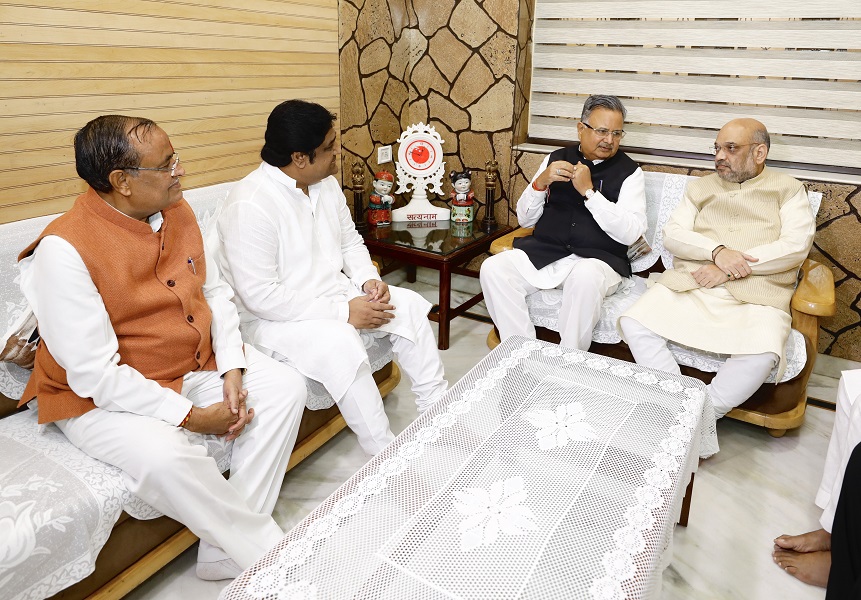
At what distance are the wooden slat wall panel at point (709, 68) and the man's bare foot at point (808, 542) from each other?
1951 mm

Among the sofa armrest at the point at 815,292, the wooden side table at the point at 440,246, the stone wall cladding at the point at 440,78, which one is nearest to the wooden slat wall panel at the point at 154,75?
the stone wall cladding at the point at 440,78

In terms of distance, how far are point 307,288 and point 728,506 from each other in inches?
67.1

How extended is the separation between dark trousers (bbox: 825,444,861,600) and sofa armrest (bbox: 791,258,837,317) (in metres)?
0.97

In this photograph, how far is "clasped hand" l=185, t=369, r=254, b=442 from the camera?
1868mm

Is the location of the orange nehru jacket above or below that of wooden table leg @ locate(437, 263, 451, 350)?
above

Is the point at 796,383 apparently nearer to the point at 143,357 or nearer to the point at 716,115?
the point at 716,115

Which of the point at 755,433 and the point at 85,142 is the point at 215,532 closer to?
the point at 85,142

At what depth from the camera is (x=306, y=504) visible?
7.39 feet

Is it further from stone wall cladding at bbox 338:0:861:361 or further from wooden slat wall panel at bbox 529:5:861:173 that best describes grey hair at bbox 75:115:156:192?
wooden slat wall panel at bbox 529:5:861:173

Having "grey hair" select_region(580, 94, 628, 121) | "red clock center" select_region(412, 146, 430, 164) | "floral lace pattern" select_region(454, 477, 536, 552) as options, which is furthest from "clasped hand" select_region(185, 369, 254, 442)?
"red clock center" select_region(412, 146, 430, 164)

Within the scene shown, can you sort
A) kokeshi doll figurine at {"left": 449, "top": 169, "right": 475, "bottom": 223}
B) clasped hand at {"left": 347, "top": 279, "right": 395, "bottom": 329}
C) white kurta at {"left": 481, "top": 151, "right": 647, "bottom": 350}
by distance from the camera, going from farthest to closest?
kokeshi doll figurine at {"left": 449, "top": 169, "right": 475, "bottom": 223} < white kurta at {"left": 481, "top": 151, "right": 647, "bottom": 350} < clasped hand at {"left": 347, "top": 279, "right": 395, "bottom": 329}

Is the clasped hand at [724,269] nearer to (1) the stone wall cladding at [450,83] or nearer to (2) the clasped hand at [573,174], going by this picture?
(2) the clasped hand at [573,174]

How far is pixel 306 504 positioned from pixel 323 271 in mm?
874

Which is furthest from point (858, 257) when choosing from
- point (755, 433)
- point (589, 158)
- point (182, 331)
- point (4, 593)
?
point (4, 593)
